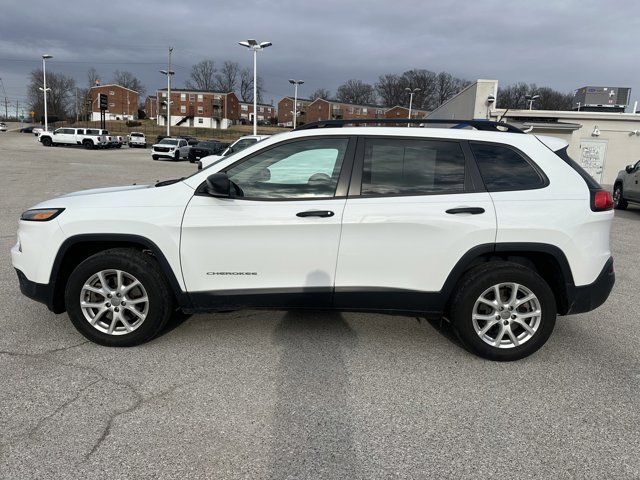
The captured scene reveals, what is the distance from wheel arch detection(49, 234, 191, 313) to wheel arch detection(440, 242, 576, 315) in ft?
6.74

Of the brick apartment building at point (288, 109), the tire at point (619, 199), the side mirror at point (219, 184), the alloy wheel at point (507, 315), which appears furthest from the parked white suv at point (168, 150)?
the brick apartment building at point (288, 109)

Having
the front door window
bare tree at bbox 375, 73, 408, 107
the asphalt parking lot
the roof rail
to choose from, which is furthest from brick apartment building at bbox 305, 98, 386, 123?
the asphalt parking lot

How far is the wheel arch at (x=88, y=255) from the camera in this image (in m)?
3.67

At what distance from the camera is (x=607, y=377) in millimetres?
3598

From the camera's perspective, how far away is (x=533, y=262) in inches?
153

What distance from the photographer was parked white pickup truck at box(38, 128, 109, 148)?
47000 millimetres

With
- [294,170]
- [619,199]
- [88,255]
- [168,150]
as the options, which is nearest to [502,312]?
[294,170]

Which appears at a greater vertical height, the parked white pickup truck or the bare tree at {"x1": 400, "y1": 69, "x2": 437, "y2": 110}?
the bare tree at {"x1": 400, "y1": 69, "x2": 437, "y2": 110}

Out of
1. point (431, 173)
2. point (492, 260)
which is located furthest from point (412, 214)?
point (492, 260)

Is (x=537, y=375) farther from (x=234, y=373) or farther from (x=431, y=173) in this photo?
(x=234, y=373)

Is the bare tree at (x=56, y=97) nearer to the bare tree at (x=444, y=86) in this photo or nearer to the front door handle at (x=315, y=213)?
the bare tree at (x=444, y=86)

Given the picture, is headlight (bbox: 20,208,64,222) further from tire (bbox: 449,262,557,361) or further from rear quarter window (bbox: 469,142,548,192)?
rear quarter window (bbox: 469,142,548,192)

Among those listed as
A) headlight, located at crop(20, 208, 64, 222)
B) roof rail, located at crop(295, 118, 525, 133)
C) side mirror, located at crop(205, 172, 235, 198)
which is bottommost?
headlight, located at crop(20, 208, 64, 222)

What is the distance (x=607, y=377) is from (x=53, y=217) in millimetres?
4318
